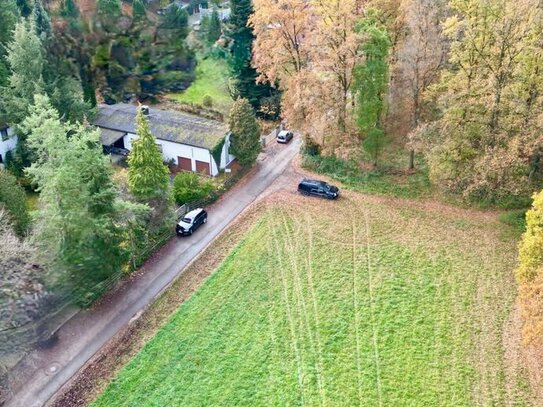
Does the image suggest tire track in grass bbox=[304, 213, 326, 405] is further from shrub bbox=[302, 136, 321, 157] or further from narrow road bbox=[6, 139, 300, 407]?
shrub bbox=[302, 136, 321, 157]

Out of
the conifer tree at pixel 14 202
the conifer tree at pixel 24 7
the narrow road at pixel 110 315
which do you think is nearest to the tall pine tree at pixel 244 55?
the narrow road at pixel 110 315

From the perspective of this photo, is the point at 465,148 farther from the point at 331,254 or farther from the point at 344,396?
the point at 344,396

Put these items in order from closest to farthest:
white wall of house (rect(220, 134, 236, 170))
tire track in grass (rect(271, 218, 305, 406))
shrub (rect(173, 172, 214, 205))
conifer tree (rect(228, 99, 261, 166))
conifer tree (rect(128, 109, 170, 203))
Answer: tire track in grass (rect(271, 218, 305, 406))
conifer tree (rect(128, 109, 170, 203))
shrub (rect(173, 172, 214, 205))
conifer tree (rect(228, 99, 261, 166))
white wall of house (rect(220, 134, 236, 170))

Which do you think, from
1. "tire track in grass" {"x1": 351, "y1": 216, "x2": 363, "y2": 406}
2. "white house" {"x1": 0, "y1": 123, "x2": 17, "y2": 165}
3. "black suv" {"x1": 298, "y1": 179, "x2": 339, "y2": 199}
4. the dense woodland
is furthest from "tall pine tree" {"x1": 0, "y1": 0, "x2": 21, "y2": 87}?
"tire track in grass" {"x1": 351, "y1": 216, "x2": 363, "y2": 406}

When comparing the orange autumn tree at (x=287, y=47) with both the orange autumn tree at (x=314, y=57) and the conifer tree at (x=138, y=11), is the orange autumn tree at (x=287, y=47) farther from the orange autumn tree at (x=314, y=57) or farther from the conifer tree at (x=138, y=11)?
the conifer tree at (x=138, y=11)

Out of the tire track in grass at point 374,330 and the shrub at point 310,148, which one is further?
the shrub at point 310,148

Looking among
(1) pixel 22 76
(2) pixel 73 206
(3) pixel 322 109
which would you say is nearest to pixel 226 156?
(3) pixel 322 109

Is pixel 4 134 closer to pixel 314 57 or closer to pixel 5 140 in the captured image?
pixel 5 140
